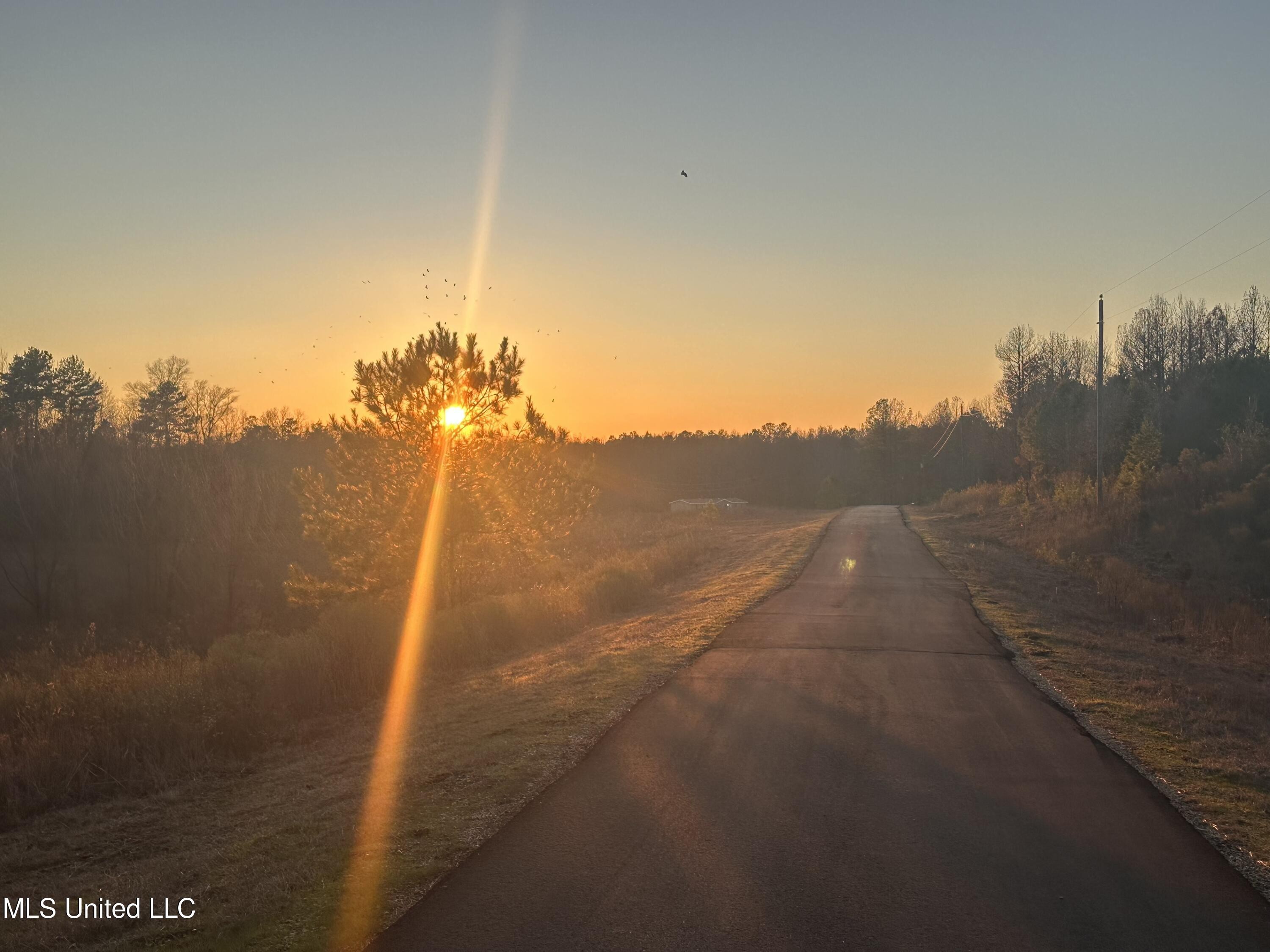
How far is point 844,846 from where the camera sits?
6109 millimetres

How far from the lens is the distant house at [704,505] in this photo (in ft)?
238

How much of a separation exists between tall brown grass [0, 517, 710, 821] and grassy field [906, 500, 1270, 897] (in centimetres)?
1017

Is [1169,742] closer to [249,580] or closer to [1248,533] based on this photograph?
[1248,533]

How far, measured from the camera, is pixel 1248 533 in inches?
1479

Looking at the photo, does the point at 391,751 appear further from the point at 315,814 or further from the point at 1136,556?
the point at 1136,556

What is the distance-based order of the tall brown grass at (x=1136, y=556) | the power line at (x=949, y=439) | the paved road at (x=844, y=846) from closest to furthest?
the paved road at (x=844, y=846) → the tall brown grass at (x=1136, y=556) → the power line at (x=949, y=439)

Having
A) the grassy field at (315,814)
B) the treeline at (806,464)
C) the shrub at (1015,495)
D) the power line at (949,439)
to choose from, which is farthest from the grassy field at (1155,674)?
the power line at (949,439)

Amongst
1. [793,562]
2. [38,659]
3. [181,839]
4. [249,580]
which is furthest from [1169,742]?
[249,580]

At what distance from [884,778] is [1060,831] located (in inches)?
59.4

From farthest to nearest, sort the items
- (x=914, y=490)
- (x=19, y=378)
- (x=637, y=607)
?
(x=914, y=490) < (x=19, y=378) < (x=637, y=607)

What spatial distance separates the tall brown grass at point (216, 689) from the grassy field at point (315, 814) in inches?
19.5

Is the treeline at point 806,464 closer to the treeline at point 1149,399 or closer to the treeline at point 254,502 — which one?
the treeline at point 1149,399

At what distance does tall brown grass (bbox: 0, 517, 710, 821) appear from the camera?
10867 mm

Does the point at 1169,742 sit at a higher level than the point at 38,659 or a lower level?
higher
